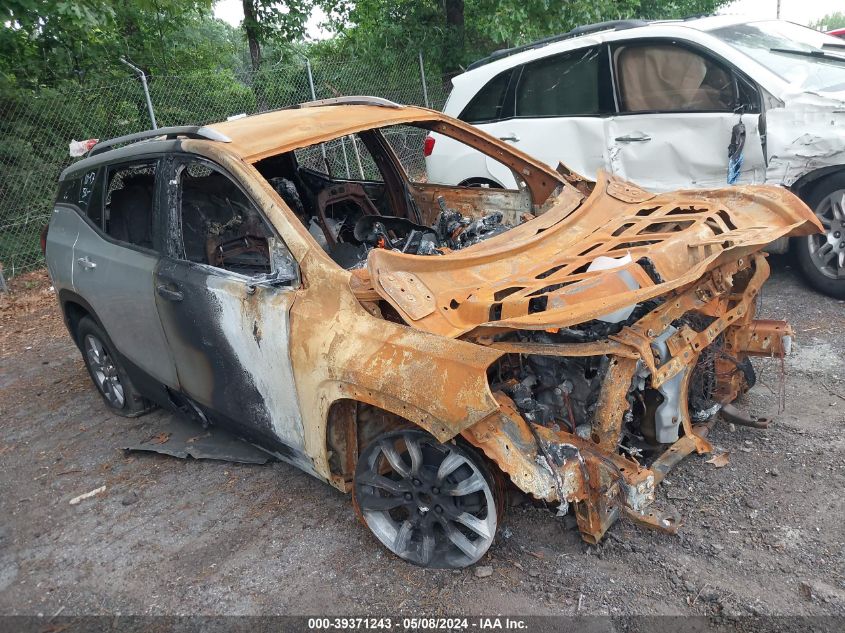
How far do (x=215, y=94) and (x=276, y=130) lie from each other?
23.3ft

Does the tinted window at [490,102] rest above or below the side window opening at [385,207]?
above

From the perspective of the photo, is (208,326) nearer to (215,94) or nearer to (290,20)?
(215,94)

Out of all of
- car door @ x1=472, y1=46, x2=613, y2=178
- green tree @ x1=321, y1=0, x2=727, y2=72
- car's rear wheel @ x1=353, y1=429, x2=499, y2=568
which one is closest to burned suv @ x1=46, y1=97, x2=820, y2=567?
car's rear wheel @ x1=353, y1=429, x2=499, y2=568

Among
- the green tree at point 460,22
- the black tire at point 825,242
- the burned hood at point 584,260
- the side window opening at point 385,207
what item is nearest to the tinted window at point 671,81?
the black tire at point 825,242

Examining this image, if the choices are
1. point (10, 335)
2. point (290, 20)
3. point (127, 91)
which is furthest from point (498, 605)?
point (290, 20)

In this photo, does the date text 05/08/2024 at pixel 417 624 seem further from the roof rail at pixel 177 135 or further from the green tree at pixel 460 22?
the green tree at pixel 460 22

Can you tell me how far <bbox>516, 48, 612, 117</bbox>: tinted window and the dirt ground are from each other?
280 cm

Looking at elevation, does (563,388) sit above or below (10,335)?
above

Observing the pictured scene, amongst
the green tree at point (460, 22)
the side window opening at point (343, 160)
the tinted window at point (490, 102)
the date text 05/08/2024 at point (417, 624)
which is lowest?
the date text 05/08/2024 at point (417, 624)

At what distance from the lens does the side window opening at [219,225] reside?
379cm

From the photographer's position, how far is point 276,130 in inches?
136

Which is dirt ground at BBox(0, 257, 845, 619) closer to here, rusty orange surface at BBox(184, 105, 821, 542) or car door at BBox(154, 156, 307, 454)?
rusty orange surface at BBox(184, 105, 821, 542)

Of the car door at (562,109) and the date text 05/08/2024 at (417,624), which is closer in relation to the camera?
the date text 05/08/2024 at (417,624)

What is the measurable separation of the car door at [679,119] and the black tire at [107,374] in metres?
4.20
